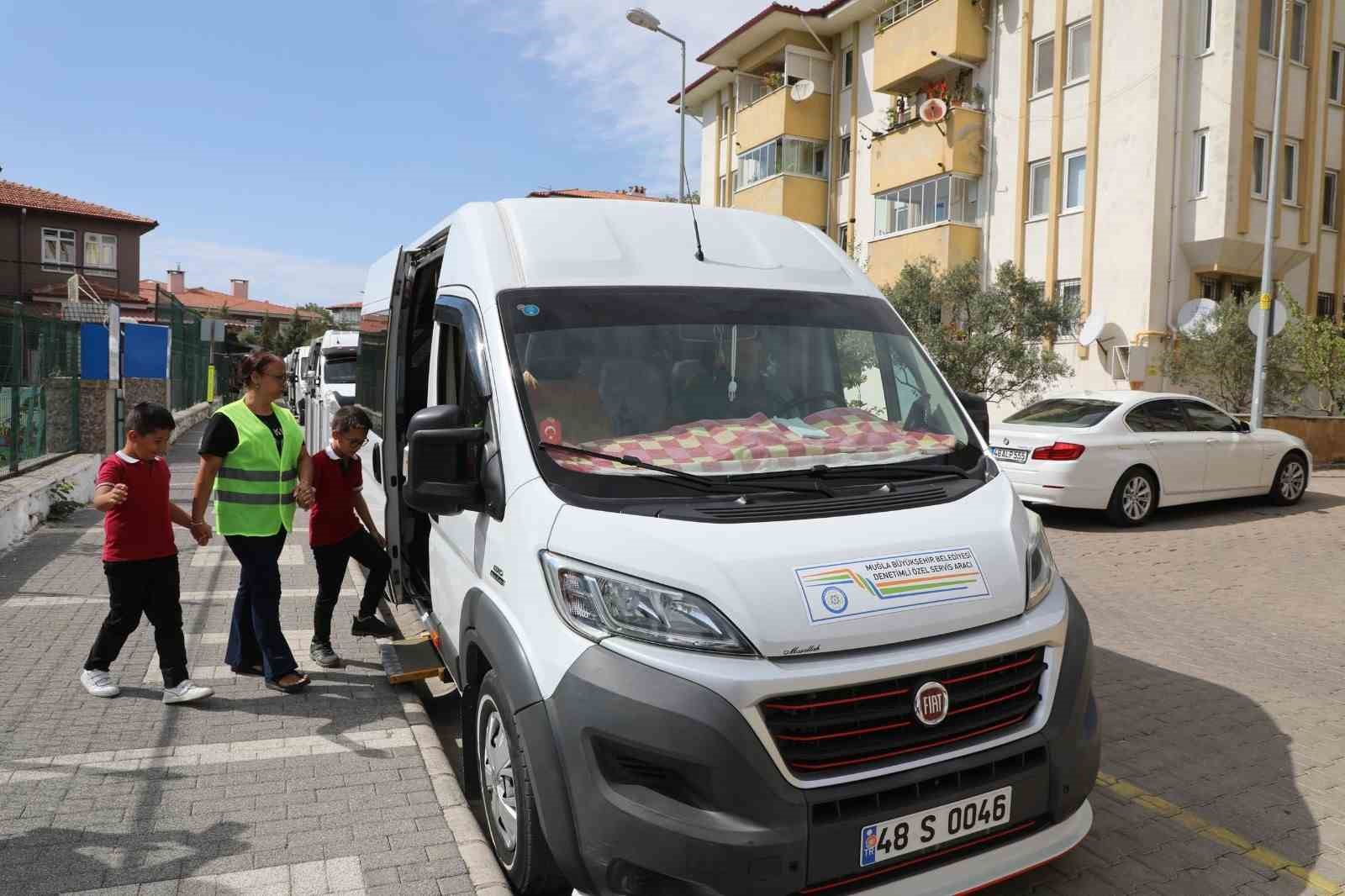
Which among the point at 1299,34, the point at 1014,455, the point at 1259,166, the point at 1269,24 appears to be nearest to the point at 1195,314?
the point at 1259,166

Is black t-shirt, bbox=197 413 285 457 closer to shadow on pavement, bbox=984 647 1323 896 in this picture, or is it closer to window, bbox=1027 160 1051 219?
shadow on pavement, bbox=984 647 1323 896

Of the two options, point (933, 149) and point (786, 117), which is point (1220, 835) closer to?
point (933, 149)

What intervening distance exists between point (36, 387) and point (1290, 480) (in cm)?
1494

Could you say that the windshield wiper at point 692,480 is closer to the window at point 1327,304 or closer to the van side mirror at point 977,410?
the van side mirror at point 977,410

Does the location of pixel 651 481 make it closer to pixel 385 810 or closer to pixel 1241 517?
pixel 385 810

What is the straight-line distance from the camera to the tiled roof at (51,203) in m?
42.8

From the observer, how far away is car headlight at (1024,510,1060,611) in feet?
10.5

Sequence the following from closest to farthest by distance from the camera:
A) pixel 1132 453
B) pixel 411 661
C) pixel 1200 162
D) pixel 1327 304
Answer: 1. pixel 411 661
2. pixel 1132 453
3. pixel 1200 162
4. pixel 1327 304

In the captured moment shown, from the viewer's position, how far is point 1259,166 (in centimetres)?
2134

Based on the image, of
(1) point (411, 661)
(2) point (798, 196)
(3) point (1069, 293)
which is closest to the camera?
(1) point (411, 661)

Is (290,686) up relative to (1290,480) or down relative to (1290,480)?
down

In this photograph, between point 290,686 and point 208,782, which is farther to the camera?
point 290,686

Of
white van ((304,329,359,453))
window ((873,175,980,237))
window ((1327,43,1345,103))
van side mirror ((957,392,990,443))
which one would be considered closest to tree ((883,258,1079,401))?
window ((873,175,980,237))

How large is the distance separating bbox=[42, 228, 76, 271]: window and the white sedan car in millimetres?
44825
